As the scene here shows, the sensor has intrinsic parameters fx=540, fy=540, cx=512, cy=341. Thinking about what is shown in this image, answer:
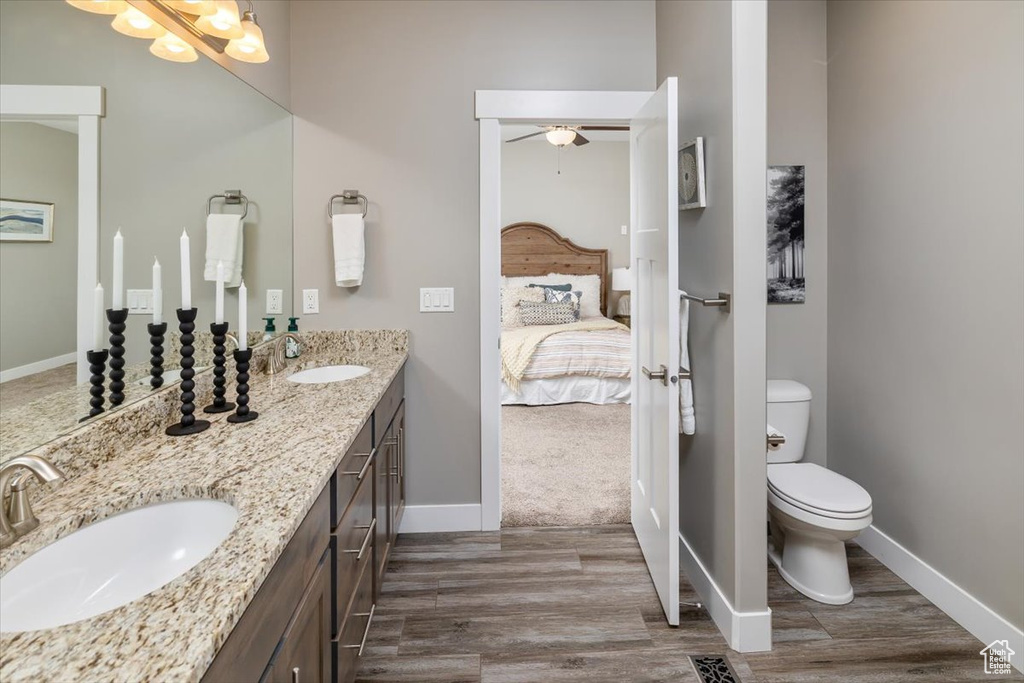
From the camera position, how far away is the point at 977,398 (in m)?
1.82

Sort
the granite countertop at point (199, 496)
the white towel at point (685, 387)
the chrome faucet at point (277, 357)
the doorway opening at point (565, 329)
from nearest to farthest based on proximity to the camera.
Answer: the granite countertop at point (199, 496) → the white towel at point (685, 387) → the chrome faucet at point (277, 357) → the doorway opening at point (565, 329)

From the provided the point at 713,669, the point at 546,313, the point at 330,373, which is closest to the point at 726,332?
the point at 713,669

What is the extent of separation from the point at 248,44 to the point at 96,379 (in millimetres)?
1298

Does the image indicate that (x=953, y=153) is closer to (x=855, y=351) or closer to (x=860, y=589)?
(x=855, y=351)

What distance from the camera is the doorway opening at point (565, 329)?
3.17 meters

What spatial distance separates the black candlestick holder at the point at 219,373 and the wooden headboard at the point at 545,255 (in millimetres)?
4947

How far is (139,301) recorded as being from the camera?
1414 millimetres

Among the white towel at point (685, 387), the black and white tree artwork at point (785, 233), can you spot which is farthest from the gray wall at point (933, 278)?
the white towel at point (685, 387)

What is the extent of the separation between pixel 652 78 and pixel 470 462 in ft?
6.85

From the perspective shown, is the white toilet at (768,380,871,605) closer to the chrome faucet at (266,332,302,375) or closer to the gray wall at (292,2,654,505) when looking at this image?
the gray wall at (292,2,654,505)

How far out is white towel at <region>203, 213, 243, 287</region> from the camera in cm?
192

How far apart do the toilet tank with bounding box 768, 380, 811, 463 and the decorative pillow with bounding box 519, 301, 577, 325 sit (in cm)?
335

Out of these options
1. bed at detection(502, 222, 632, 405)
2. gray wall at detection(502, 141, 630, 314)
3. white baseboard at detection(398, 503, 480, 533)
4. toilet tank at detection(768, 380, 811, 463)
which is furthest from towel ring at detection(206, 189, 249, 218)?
gray wall at detection(502, 141, 630, 314)

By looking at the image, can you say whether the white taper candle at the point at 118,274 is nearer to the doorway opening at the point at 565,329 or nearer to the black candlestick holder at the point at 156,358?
the black candlestick holder at the point at 156,358
